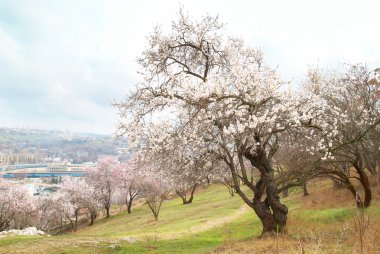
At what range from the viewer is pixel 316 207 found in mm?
28531

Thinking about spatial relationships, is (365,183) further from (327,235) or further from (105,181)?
(105,181)

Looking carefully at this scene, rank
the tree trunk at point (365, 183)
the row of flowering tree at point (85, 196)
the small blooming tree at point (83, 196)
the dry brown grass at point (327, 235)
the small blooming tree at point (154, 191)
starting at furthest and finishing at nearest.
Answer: the small blooming tree at point (83, 196) → the row of flowering tree at point (85, 196) → the small blooming tree at point (154, 191) → the tree trunk at point (365, 183) → the dry brown grass at point (327, 235)

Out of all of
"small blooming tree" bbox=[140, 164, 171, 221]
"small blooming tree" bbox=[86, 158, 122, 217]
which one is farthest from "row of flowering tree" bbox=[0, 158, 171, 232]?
"small blooming tree" bbox=[140, 164, 171, 221]


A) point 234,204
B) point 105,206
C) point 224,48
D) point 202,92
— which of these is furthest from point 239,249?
point 105,206

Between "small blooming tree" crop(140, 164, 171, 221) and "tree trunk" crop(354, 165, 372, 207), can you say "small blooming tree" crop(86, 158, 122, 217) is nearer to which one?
"small blooming tree" crop(140, 164, 171, 221)

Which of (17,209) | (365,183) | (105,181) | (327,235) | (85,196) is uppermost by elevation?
(105,181)

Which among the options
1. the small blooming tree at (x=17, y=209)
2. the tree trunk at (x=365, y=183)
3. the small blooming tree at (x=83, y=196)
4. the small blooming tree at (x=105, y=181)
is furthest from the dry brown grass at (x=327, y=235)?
the small blooming tree at (x=17, y=209)

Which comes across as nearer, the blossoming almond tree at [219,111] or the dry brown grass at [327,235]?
the dry brown grass at [327,235]

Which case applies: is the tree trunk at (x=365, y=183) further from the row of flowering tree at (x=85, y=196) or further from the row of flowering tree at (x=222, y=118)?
the row of flowering tree at (x=85, y=196)

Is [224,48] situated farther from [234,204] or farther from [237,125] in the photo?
[234,204]

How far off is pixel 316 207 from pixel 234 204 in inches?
714

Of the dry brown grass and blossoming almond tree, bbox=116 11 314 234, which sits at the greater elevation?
blossoming almond tree, bbox=116 11 314 234

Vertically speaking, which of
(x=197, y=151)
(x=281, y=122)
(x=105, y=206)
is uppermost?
(x=281, y=122)

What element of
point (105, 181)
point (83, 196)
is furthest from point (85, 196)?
point (105, 181)
